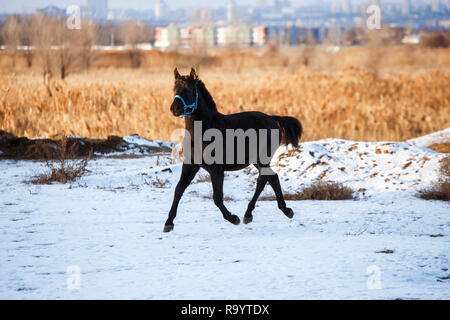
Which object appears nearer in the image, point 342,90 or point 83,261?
point 83,261

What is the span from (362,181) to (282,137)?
3167 millimetres

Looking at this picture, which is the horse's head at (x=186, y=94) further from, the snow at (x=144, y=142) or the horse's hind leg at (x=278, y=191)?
the snow at (x=144, y=142)

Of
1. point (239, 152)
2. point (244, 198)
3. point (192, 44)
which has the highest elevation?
point (192, 44)

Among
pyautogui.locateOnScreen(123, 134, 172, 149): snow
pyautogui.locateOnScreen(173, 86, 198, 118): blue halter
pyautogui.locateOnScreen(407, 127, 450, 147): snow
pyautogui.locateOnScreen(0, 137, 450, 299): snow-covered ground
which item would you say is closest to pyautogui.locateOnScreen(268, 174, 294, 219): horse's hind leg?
pyautogui.locateOnScreen(0, 137, 450, 299): snow-covered ground

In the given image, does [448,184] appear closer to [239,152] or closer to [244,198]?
[244,198]

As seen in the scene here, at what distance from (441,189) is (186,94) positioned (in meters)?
5.30

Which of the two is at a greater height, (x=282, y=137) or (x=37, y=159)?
(x=282, y=137)

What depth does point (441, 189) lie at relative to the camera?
946 centimetres

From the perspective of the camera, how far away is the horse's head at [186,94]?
240 inches

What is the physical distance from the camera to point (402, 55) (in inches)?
2534

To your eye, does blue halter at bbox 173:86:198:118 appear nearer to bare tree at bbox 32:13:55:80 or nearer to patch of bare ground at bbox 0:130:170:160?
patch of bare ground at bbox 0:130:170:160

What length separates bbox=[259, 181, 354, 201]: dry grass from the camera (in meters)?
9.55

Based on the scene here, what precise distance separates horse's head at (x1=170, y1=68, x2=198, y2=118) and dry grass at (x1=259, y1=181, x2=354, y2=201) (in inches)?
146
